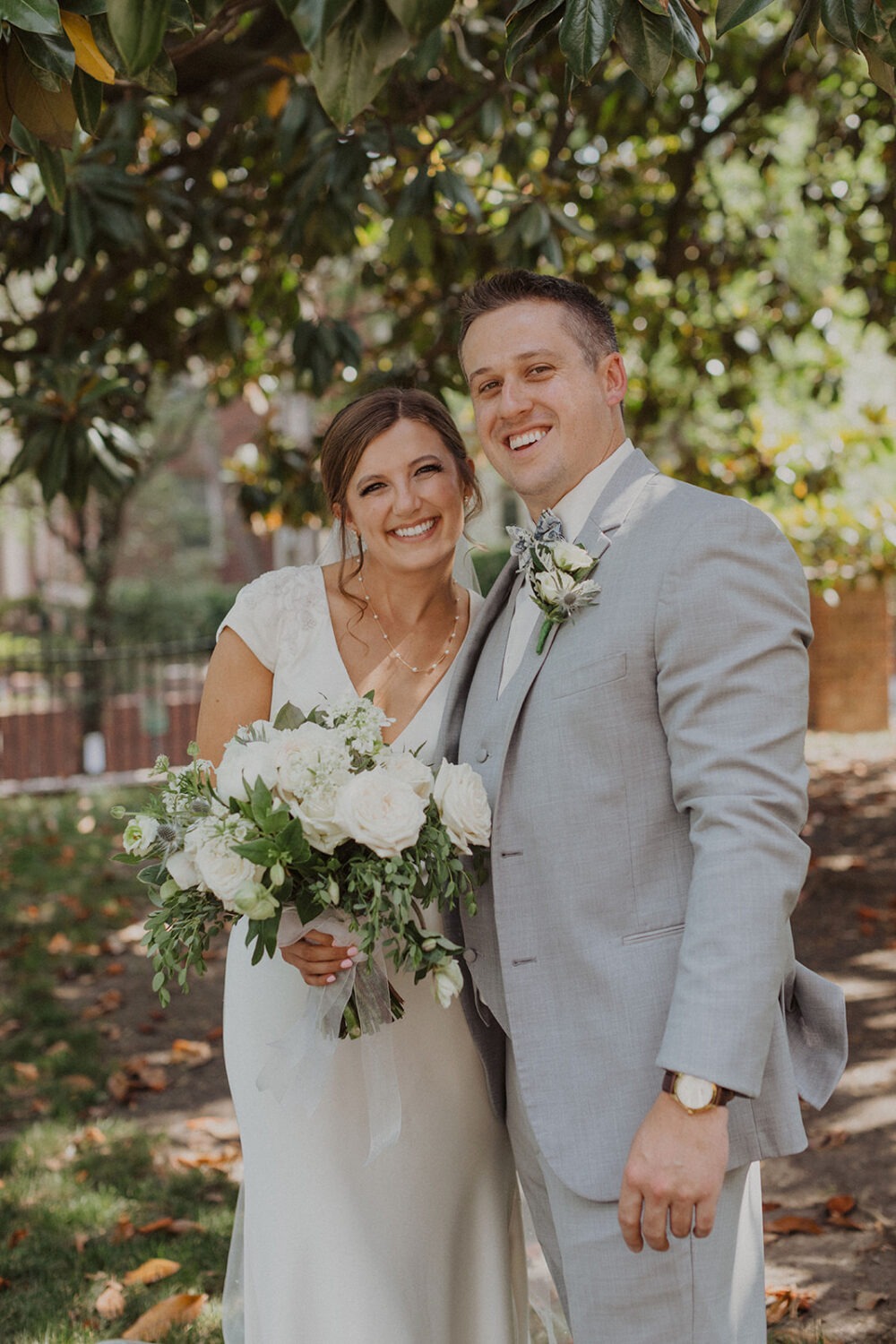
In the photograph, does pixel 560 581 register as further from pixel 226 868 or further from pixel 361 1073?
pixel 361 1073

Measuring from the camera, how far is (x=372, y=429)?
9.80ft

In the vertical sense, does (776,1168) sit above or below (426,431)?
below

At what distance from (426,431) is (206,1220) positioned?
273 cm

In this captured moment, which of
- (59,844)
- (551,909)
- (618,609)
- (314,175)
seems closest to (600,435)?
(618,609)

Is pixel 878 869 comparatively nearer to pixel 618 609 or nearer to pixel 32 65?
pixel 618 609

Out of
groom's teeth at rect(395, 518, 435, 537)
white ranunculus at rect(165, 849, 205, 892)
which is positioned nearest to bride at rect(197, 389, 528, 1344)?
groom's teeth at rect(395, 518, 435, 537)

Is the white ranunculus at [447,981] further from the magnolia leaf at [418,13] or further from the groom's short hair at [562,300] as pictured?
the magnolia leaf at [418,13]

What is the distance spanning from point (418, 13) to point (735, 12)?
0.70 m

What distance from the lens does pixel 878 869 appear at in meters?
7.90

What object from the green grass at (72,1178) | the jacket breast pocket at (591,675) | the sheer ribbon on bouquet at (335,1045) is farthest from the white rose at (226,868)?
the green grass at (72,1178)

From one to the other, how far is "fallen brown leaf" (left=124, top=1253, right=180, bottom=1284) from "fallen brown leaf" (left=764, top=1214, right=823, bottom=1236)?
187 cm

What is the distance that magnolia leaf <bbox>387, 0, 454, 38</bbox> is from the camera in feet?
4.46

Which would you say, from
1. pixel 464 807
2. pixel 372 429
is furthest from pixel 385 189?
pixel 464 807

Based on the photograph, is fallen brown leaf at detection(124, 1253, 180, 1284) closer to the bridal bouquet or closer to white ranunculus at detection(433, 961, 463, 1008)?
the bridal bouquet
